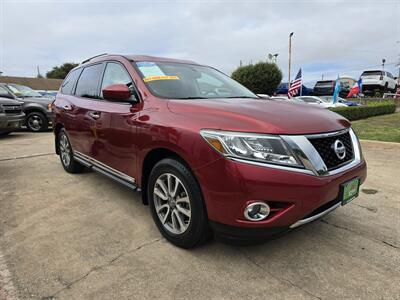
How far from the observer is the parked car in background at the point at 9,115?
8625mm

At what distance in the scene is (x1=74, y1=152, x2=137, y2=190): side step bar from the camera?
337 centimetres

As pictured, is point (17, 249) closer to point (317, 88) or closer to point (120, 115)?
point (120, 115)

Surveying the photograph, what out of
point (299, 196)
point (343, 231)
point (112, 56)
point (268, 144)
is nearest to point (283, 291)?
point (299, 196)

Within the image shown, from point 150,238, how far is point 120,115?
4.08ft

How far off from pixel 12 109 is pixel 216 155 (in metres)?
8.49

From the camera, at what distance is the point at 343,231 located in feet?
10.3

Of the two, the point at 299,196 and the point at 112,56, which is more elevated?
the point at 112,56

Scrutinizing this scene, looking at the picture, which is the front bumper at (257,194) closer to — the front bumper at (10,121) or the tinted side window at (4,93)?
the front bumper at (10,121)

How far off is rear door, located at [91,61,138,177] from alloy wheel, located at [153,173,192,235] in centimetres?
47

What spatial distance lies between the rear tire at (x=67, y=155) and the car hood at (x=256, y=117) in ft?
8.93

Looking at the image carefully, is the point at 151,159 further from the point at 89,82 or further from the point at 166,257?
the point at 89,82

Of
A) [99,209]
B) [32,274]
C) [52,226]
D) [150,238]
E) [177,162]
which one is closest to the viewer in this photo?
[32,274]

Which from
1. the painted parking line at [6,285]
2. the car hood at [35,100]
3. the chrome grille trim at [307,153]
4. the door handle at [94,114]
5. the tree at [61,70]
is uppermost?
the tree at [61,70]

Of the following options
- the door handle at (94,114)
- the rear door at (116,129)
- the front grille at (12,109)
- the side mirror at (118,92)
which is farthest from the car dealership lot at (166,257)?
the front grille at (12,109)
